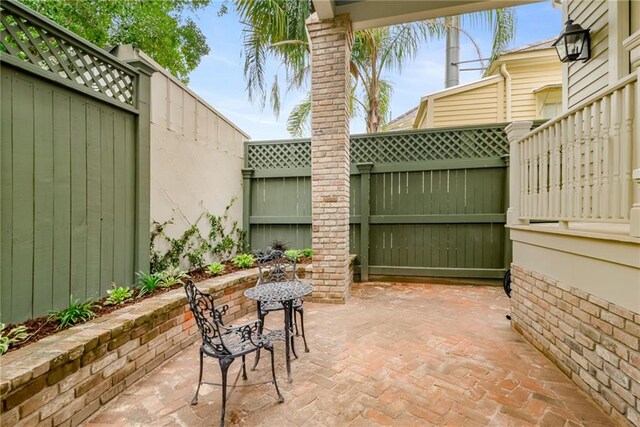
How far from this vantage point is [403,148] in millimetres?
5086

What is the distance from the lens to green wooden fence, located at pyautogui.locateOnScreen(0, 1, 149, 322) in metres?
1.94

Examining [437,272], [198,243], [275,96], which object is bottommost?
[437,272]

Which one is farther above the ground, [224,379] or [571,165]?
[571,165]

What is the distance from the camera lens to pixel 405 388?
6.72 ft

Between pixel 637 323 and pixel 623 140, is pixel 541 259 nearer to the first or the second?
pixel 637 323

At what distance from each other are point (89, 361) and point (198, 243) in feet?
8.02

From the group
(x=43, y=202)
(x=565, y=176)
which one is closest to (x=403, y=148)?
(x=565, y=176)

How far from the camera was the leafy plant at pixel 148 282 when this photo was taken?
9.27 feet

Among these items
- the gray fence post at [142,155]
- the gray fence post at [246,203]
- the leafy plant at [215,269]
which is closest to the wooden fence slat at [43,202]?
the gray fence post at [142,155]

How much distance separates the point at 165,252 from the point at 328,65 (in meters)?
→ 3.09

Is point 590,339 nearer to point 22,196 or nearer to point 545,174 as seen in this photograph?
point 545,174

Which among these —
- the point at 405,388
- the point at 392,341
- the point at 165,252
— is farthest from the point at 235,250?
the point at 405,388

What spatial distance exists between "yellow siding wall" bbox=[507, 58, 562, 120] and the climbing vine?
636 centimetres

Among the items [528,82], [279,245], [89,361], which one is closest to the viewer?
[89,361]
